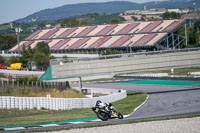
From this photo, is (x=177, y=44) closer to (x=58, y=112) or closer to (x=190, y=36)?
(x=190, y=36)

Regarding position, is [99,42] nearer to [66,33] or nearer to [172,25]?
[172,25]

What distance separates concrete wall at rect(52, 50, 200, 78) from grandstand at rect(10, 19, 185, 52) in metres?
38.3

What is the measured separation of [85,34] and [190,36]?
997 inches

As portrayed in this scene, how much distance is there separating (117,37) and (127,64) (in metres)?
52.1

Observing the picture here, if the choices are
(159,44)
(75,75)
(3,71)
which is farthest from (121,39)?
(75,75)

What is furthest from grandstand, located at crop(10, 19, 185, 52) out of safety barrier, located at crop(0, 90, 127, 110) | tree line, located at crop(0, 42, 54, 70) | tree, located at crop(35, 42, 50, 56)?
safety barrier, located at crop(0, 90, 127, 110)

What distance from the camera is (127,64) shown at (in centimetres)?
4284

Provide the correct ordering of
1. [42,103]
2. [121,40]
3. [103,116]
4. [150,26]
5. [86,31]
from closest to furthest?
[103,116] < [42,103] < [121,40] < [150,26] < [86,31]

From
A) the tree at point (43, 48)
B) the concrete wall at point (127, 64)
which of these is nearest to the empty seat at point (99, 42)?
the tree at point (43, 48)

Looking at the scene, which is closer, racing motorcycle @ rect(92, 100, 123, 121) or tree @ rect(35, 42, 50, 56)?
racing motorcycle @ rect(92, 100, 123, 121)

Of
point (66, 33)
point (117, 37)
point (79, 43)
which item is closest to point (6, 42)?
point (66, 33)

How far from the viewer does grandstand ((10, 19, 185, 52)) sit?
280 feet

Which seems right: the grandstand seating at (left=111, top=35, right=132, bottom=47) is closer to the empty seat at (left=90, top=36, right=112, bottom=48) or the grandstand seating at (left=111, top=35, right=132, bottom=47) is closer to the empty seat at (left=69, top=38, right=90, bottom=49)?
the empty seat at (left=90, top=36, right=112, bottom=48)

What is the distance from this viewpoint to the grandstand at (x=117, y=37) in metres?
85.4
